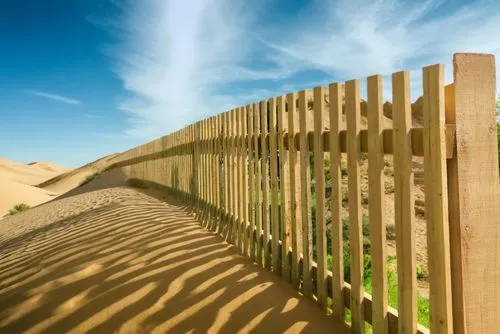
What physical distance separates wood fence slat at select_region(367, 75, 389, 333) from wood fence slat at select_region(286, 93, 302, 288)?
103 centimetres

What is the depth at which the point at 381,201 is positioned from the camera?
2.48m

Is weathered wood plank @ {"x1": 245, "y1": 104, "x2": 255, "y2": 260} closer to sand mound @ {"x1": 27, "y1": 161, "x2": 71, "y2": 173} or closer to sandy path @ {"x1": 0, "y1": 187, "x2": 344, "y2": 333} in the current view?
sandy path @ {"x1": 0, "y1": 187, "x2": 344, "y2": 333}

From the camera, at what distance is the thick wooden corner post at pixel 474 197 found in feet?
6.92

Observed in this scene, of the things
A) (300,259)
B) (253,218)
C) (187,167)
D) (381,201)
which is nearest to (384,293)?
(381,201)

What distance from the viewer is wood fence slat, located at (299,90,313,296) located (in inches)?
130

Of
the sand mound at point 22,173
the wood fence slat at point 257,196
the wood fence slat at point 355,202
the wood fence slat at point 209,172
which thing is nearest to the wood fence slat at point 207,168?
the wood fence slat at point 209,172

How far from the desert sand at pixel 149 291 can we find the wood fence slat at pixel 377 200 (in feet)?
1.55

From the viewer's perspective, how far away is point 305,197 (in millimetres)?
3396

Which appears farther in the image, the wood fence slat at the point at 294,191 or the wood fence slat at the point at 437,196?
the wood fence slat at the point at 294,191

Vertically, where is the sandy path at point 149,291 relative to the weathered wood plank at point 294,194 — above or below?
below

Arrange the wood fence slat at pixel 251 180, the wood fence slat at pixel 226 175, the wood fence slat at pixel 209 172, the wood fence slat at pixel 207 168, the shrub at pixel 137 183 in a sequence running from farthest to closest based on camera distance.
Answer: the shrub at pixel 137 183 → the wood fence slat at pixel 207 168 → the wood fence slat at pixel 209 172 → the wood fence slat at pixel 226 175 → the wood fence slat at pixel 251 180

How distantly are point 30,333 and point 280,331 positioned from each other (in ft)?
5.74

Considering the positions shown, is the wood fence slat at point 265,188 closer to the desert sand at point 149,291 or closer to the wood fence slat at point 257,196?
the wood fence slat at point 257,196

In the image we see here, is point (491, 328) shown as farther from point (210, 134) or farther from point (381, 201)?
point (210, 134)
